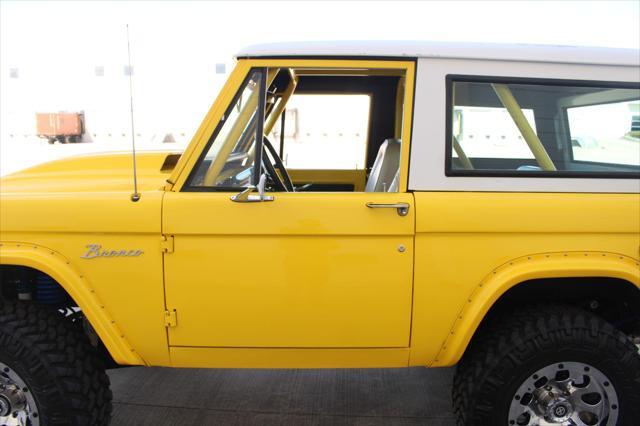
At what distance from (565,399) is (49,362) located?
249 cm

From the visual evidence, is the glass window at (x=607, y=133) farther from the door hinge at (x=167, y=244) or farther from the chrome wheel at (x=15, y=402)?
the chrome wheel at (x=15, y=402)

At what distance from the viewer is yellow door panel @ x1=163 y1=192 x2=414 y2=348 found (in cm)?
207

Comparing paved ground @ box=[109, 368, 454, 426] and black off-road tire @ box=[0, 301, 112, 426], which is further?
paved ground @ box=[109, 368, 454, 426]

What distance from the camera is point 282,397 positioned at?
3.00 meters

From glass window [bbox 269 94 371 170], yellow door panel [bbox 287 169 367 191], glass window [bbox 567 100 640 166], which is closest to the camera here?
glass window [bbox 567 100 640 166]

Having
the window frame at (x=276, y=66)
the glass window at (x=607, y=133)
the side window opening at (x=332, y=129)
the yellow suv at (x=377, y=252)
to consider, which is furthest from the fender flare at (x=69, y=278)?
the glass window at (x=607, y=133)

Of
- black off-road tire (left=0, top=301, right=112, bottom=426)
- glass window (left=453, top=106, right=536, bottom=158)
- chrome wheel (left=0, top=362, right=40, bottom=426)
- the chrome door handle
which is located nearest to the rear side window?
glass window (left=453, top=106, right=536, bottom=158)

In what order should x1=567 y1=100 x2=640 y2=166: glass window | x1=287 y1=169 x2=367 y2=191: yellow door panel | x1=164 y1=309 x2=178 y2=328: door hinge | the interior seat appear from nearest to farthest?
x1=164 y1=309 x2=178 y2=328: door hinge → x1=567 y1=100 x2=640 y2=166: glass window → the interior seat → x1=287 y1=169 x2=367 y2=191: yellow door panel

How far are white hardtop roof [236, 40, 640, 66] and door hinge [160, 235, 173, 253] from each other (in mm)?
919

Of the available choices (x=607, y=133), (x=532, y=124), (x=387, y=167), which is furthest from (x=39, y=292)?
(x=607, y=133)

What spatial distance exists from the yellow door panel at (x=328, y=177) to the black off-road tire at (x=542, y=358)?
85.5 inches

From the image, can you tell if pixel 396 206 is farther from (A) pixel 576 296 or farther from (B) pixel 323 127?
(B) pixel 323 127

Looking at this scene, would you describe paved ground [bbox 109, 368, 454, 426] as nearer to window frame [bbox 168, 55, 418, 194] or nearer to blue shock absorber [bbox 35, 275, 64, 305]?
blue shock absorber [bbox 35, 275, 64, 305]

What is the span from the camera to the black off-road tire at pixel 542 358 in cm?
214
